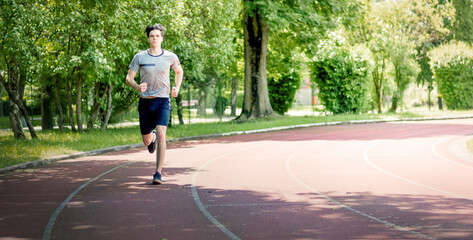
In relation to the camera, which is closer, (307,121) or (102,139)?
(102,139)

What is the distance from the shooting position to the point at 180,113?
30.2 m

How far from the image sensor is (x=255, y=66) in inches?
1203

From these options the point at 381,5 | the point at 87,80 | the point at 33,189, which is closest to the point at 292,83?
the point at 381,5

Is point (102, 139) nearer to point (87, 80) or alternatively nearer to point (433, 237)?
point (87, 80)

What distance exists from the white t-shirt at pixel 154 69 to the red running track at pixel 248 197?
1.52 metres

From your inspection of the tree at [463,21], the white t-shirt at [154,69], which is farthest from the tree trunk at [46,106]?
the tree at [463,21]

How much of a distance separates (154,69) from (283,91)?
31536mm

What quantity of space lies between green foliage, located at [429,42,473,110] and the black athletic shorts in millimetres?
34765

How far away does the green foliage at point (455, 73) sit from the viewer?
4059 cm

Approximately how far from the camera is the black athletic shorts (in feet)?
31.2

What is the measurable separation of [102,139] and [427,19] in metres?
36.0

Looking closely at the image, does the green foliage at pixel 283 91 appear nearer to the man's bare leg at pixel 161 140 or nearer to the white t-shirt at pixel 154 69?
the man's bare leg at pixel 161 140

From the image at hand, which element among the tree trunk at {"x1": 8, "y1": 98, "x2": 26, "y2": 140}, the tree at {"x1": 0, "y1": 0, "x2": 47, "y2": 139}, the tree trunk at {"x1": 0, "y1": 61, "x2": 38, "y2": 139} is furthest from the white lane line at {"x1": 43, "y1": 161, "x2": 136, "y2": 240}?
the tree trunk at {"x1": 8, "y1": 98, "x2": 26, "y2": 140}

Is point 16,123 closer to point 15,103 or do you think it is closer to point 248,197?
point 15,103
